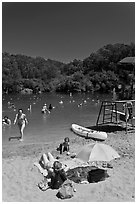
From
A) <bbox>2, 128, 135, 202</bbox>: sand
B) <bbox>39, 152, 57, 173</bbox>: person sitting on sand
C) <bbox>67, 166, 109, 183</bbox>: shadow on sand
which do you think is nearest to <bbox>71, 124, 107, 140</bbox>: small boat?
<bbox>2, 128, 135, 202</bbox>: sand

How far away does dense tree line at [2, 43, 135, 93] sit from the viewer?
6612 cm

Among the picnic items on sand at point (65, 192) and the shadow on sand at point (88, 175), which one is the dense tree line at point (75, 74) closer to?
the shadow on sand at point (88, 175)

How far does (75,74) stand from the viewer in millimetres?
72750

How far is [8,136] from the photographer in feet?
44.7

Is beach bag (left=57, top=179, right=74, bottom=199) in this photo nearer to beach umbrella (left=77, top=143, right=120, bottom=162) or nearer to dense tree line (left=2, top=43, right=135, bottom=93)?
beach umbrella (left=77, top=143, right=120, bottom=162)

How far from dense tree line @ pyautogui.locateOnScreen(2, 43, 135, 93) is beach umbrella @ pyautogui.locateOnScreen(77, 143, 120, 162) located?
54213 mm

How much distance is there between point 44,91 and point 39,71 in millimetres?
12607

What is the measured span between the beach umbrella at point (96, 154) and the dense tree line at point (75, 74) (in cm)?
5421

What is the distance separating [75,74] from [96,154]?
66661 millimetres

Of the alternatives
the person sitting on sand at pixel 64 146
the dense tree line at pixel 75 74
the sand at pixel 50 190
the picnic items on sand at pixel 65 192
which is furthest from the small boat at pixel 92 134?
the dense tree line at pixel 75 74

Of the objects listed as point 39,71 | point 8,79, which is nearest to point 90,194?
point 8,79

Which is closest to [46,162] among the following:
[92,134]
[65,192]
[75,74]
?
[65,192]

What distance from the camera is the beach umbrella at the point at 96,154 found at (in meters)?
6.66

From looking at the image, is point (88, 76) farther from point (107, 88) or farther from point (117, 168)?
point (117, 168)
